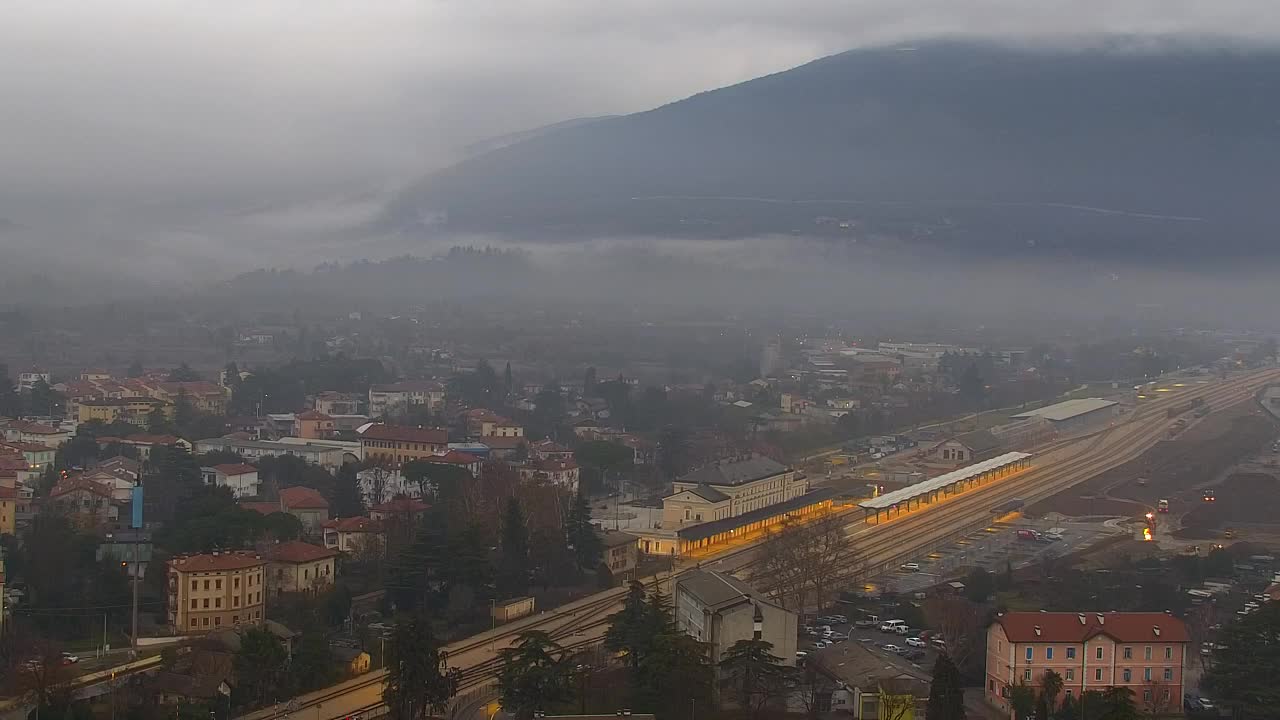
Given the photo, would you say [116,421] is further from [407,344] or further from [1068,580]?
[407,344]

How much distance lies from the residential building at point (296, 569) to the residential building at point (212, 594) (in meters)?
0.43

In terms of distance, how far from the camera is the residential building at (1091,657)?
10953 mm

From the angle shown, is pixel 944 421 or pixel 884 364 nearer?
pixel 944 421

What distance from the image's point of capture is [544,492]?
17859mm

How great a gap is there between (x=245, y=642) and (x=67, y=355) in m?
A: 34.4

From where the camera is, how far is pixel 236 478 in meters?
19.8

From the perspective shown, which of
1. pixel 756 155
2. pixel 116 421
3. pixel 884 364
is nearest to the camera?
pixel 116 421

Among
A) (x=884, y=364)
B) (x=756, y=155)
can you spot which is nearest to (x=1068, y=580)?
(x=884, y=364)

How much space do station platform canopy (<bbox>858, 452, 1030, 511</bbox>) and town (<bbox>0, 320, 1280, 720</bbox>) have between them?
59 millimetres

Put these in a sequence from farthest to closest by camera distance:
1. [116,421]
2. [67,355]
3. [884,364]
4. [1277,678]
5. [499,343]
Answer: [499,343], [67,355], [884,364], [116,421], [1277,678]

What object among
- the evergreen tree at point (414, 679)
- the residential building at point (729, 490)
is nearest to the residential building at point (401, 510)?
the residential building at point (729, 490)

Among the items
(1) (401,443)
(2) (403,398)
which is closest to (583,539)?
(1) (401,443)

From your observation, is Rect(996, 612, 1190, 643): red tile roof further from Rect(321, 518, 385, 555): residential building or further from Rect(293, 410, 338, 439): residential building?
Rect(293, 410, 338, 439): residential building

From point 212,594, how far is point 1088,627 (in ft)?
23.1
